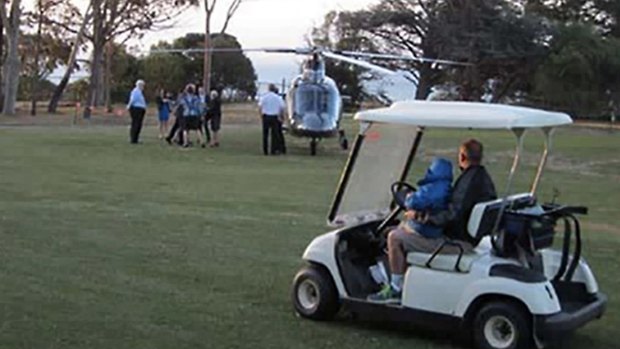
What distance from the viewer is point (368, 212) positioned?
351 inches

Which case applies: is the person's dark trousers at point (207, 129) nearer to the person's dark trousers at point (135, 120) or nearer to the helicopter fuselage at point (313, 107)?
the person's dark trousers at point (135, 120)

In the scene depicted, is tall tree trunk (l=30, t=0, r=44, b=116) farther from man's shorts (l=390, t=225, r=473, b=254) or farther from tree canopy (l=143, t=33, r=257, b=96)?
man's shorts (l=390, t=225, r=473, b=254)

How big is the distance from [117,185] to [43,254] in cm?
770

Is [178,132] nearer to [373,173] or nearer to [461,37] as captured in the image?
[373,173]

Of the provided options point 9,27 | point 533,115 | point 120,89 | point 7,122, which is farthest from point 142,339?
point 120,89

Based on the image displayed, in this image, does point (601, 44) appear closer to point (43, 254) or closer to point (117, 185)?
point (117, 185)

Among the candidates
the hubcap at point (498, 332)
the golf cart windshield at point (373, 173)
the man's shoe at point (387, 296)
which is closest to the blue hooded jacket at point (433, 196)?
the man's shoe at point (387, 296)

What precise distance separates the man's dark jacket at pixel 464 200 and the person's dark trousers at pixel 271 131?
21208 mm

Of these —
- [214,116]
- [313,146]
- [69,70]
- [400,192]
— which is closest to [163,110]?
[214,116]

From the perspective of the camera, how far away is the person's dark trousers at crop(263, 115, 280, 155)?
2917cm

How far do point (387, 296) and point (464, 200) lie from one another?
0.97 metres

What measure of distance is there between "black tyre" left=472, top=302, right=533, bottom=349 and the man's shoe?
66cm

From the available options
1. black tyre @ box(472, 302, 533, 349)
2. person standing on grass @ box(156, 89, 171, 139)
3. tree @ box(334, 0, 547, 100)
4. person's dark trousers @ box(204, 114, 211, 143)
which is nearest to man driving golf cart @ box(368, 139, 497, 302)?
black tyre @ box(472, 302, 533, 349)

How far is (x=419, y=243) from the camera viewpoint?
8.07 meters
